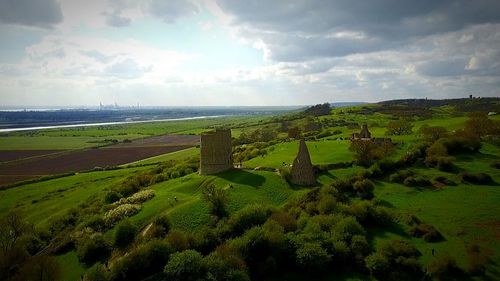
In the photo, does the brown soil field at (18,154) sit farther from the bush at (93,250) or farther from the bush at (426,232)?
the bush at (426,232)

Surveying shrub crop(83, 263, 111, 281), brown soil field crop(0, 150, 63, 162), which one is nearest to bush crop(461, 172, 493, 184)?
shrub crop(83, 263, 111, 281)

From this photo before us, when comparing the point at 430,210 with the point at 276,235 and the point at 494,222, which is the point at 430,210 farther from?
the point at 276,235

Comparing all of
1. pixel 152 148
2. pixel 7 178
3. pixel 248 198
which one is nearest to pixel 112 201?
pixel 248 198

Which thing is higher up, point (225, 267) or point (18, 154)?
point (225, 267)

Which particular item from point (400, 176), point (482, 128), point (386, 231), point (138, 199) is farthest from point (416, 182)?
point (138, 199)

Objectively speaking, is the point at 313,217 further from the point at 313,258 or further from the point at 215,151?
the point at 215,151

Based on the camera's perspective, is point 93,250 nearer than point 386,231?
No

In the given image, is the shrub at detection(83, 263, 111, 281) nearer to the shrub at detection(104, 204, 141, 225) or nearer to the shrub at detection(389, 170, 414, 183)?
the shrub at detection(104, 204, 141, 225)
